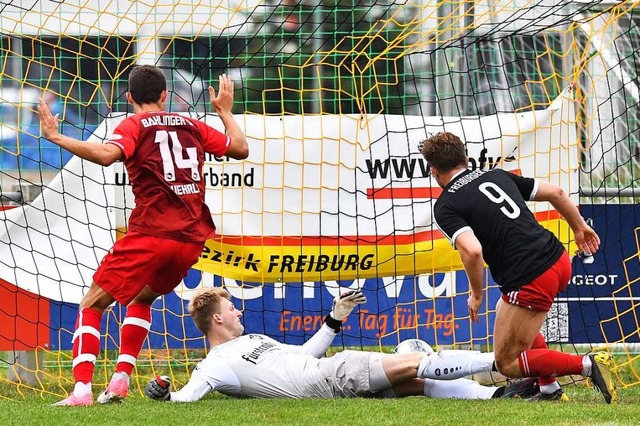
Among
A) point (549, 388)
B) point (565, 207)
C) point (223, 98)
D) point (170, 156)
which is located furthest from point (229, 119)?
point (549, 388)

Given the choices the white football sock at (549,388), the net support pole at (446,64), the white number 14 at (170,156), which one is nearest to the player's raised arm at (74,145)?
the white number 14 at (170,156)

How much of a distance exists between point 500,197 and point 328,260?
2.13 m

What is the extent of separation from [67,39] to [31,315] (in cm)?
188

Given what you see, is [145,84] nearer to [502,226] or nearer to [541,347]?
[502,226]

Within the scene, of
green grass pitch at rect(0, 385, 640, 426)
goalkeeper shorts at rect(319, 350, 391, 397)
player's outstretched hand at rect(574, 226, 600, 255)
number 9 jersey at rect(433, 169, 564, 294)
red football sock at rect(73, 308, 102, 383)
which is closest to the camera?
green grass pitch at rect(0, 385, 640, 426)

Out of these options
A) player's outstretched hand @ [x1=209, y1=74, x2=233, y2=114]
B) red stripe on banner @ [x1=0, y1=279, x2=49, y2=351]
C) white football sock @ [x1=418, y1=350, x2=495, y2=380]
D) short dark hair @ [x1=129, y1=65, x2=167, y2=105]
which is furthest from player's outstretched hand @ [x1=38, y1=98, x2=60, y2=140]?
white football sock @ [x1=418, y1=350, x2=495, y2=380]

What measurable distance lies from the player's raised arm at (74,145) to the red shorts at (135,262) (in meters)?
0.51

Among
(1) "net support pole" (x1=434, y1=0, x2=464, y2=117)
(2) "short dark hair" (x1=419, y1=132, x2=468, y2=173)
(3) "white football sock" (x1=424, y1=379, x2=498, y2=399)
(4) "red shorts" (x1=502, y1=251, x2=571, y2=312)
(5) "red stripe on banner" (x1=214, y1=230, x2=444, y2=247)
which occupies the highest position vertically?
(1) "net support pole" (x1=434, y1=0, x2=464, y2=117)

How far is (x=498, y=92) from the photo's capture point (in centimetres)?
962

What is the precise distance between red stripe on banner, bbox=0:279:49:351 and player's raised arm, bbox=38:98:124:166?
2207 millimetres

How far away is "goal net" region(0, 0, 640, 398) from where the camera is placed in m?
8.02

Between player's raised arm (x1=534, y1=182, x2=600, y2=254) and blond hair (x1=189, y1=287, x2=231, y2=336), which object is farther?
blond hair (x1=189, y1=287, x2=231, y2=336)

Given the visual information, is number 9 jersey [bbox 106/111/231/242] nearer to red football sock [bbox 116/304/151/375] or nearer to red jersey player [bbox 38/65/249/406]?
red jersey player [bbox 38/65/249/406]

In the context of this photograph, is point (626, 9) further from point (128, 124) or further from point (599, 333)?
point (128, 124)
